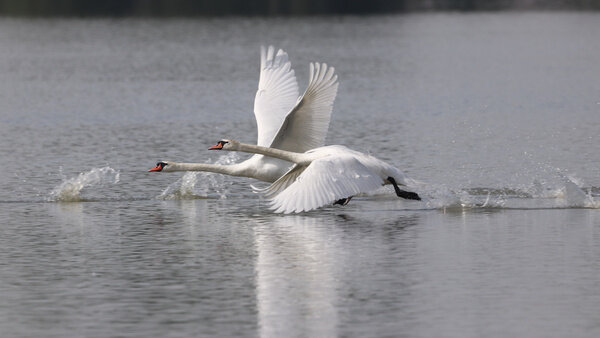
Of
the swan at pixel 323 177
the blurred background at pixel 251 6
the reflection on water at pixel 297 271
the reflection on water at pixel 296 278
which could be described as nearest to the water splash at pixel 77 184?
the reflection on water at pixel 297 271

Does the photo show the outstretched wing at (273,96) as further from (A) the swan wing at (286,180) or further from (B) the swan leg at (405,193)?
Answer: (B) the swan leg at (405,193)

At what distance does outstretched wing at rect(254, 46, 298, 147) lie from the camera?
57.0ft

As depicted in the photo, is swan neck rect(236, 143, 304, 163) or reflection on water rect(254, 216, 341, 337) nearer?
reflection on water rect(254, 216, 341, 337)

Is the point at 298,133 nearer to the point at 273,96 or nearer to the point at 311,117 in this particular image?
the point at 311,117

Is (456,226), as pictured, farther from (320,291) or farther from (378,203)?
(320,291)

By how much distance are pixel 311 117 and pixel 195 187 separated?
2.26m

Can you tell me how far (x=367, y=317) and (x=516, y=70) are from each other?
33.1 meters

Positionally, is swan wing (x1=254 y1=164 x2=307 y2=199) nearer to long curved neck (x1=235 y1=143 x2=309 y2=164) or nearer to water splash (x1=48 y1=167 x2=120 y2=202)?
long curved neck (x1=235 y1=143 x2=309 y2=164)

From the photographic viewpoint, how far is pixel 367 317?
Result: 10.1 metres

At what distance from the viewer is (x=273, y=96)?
18.0m

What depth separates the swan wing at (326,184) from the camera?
1358cm

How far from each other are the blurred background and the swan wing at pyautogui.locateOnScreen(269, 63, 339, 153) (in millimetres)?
80176

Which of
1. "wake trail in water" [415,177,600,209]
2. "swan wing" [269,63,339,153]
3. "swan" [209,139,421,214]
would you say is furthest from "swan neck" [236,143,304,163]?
"wake trail in water" [415,177,600,209]

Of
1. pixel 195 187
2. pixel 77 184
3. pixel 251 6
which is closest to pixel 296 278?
pixel 195 187
